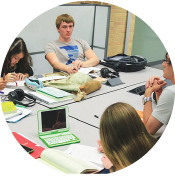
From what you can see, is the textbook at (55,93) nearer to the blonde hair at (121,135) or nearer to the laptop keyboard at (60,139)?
the laptop keyboard at (60,139)

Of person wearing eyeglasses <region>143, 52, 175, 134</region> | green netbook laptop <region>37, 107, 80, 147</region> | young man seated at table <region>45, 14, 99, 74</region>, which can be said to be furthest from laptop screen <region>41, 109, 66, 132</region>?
young man seated at table <region>45, 14, 99, 74</region>

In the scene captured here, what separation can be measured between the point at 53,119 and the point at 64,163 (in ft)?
1.23

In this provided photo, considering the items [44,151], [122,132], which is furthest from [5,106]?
[122,132]

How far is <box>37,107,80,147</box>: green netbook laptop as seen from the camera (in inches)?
55.9

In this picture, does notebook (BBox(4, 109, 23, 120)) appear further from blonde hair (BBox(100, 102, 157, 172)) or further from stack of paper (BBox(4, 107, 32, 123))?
blonde hair (BBox(100, 102, 157, 172))

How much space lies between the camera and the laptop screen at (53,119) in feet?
4.80

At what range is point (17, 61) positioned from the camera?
2559mm

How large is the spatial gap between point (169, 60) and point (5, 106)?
112 centimetres

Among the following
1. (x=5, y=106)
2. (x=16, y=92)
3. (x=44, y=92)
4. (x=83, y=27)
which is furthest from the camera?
(x=83, y=27)

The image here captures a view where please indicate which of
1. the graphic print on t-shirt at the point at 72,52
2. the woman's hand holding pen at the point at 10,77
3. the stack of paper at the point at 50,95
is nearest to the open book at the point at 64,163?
the stack of paper at the point at 50,95

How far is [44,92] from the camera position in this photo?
6.74ft

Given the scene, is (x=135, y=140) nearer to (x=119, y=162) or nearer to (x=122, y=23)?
(x=119, y=162)

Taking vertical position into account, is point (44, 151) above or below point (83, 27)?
below

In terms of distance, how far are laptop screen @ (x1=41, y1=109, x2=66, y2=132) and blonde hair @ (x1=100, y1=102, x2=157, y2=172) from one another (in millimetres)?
446
